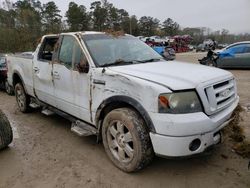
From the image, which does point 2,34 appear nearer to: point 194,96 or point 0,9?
point 0,9

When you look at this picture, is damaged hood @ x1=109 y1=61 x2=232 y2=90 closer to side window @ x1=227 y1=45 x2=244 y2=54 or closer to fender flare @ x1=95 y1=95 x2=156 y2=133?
fender flare @ x1=95 y1=95 x2=156 y2=133

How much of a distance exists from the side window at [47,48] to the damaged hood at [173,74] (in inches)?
85.0

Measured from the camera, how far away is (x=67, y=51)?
5023 mm

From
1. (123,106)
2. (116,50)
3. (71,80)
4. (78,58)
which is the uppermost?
(116,50)

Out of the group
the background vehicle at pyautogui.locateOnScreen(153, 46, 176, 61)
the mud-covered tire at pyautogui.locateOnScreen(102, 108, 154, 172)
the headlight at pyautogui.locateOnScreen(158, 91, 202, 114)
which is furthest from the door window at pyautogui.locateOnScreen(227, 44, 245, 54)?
the headlight at pyautogui.locateOnScreen(158, 91, 202, 114)

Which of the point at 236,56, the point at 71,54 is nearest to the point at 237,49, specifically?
the point at 236,56

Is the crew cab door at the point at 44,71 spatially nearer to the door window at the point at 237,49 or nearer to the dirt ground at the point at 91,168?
the dirt ground at the point at 91,168

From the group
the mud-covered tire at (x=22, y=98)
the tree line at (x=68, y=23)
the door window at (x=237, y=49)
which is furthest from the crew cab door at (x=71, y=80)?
the door window at (x=237, y=49)

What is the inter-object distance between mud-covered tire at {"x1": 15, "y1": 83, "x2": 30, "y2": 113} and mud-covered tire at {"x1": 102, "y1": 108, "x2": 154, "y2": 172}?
3376 mm

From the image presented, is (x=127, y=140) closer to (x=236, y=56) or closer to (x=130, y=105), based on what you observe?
(x=130, y=105)

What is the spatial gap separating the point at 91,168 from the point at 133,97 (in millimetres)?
1235

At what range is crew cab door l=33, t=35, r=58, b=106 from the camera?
5473 millimetres

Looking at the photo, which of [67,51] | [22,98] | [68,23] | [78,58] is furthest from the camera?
[68,23]

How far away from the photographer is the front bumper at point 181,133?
3.29m
